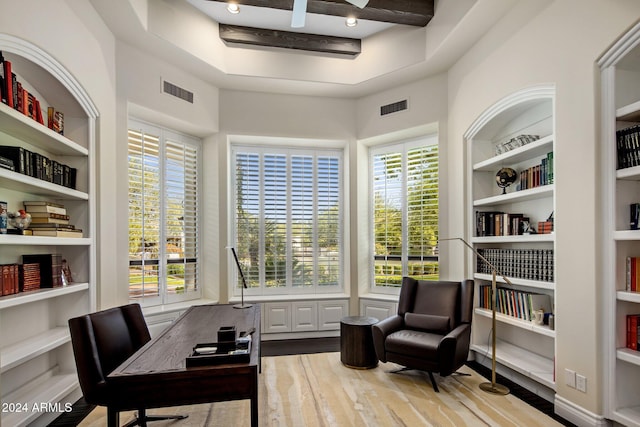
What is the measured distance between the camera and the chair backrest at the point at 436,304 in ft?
12.6

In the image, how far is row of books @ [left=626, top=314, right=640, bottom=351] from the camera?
256 centimetres

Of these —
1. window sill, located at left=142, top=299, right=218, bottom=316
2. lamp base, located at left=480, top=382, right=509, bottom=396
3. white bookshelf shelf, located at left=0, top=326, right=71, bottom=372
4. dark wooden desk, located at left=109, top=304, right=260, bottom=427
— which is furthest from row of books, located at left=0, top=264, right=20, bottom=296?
lamp base, located at left=480, top=382, right=509, bottom=396

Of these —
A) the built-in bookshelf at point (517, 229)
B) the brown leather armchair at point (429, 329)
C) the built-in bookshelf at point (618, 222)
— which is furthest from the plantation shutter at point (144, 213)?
the built-in bookshelf at point (618, 222)

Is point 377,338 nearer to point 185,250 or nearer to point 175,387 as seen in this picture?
point 175,387

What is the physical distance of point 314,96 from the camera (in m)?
5.48

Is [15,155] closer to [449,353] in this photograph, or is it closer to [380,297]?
[449,353]

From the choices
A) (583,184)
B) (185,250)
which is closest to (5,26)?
(185,250)

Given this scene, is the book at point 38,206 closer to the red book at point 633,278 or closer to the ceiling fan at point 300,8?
the ceiling fan at point 300,8

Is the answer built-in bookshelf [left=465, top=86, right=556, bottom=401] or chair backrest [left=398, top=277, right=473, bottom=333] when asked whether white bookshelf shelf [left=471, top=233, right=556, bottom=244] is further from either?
chair backrest [left=398, top=277, right=473, bottom=333]

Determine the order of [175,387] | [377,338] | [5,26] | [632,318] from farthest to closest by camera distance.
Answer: [377,338] < [632,318] < [5,26] < [175,387]

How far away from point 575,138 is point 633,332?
1.41 meters

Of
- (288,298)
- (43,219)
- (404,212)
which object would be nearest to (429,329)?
(404,212)

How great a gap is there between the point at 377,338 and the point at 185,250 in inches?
109

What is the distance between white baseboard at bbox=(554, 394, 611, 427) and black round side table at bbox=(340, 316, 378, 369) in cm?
163
